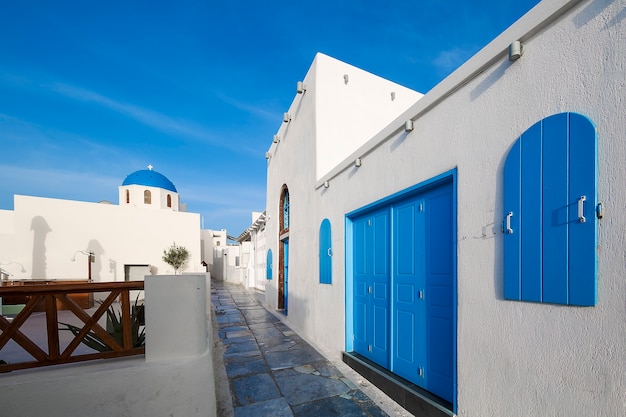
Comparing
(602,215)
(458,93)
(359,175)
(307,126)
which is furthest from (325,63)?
(602,215)

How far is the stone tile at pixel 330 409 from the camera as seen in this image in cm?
307

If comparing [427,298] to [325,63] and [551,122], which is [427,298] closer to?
[551,122]

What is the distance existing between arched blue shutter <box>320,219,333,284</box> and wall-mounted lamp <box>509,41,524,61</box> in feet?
12.0

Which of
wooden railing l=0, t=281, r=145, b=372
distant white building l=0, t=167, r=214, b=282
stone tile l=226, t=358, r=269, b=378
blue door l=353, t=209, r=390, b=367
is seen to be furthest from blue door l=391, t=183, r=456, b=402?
distant white building l=0, t=167, r=214, b=282

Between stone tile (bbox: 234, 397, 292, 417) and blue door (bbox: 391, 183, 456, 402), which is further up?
blue door (bbox: 391, 183, 456, 402)

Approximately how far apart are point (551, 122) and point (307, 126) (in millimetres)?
5152

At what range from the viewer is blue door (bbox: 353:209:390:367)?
3.82 m

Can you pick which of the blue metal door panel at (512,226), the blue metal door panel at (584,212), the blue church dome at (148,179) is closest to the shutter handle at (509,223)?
the blue metal door panel at (512,226)

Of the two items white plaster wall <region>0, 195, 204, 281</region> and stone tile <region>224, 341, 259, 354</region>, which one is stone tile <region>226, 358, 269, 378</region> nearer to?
stone tile <region>224, 341, 259, 354</region>

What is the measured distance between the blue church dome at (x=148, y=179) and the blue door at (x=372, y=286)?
67.7 feet

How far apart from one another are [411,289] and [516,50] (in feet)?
7.91

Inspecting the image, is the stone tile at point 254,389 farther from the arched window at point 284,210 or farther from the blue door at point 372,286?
the arched window at point 284,210

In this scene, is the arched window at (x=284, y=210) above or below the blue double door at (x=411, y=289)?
above

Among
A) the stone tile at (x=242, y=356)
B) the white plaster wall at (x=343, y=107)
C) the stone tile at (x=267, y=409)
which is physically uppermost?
the white plaster wall at (x=343, y=107)
